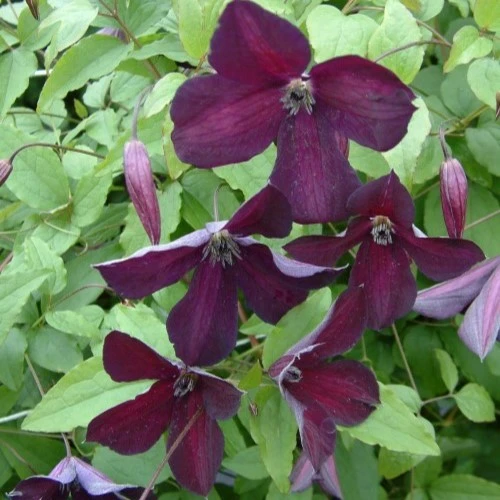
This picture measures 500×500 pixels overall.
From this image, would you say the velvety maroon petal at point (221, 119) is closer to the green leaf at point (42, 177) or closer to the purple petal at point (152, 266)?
the purple petal at point (152, 266)

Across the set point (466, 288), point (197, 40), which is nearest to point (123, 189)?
point (197, 40)

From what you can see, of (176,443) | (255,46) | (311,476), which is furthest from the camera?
(311,476)

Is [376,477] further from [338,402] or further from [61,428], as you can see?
[61,428]

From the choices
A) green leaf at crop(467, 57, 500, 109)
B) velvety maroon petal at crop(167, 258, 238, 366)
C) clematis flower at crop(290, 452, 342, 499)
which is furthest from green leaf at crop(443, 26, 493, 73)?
clematis flower at crop(290, 452, 342, 499)

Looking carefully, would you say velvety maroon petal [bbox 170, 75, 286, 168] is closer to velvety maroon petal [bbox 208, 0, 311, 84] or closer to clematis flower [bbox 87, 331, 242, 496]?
velvety maroon petal [bbox 208, 0, 311, 84]

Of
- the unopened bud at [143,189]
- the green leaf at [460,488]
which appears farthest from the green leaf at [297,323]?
the green leaf at [460,488]

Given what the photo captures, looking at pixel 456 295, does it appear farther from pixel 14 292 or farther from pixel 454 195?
pixel 14 292

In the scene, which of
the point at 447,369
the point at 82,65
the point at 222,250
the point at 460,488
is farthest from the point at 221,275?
the point at 460,488
